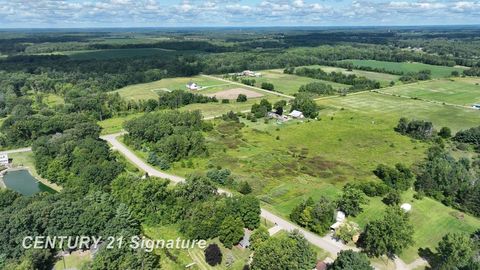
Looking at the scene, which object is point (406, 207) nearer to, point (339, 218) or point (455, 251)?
point (339, 218)

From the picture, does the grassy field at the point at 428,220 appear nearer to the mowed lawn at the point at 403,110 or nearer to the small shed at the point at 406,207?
the small shed at the point at 406,207

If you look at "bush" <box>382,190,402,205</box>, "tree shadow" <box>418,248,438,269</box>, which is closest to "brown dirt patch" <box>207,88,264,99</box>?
"bush" <box>382,190,402,205</box>

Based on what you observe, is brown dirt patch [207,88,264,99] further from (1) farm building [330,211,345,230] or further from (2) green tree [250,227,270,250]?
(2) green tree [250,227,270,250]

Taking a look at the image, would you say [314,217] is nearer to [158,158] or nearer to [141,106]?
[158,158]

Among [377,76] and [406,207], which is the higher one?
[406,207]

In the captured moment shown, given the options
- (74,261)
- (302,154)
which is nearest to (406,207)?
(302,154)

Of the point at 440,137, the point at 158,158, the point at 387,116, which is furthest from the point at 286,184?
the point at 387,116

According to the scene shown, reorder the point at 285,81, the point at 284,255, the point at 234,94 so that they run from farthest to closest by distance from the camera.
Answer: the point at 285,81, the point at 234,94, the point at 284,255

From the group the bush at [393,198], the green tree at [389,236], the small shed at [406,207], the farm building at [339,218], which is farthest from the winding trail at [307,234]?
the bush at [393,198]

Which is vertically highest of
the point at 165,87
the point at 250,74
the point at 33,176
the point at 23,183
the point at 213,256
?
the point at 250,74
